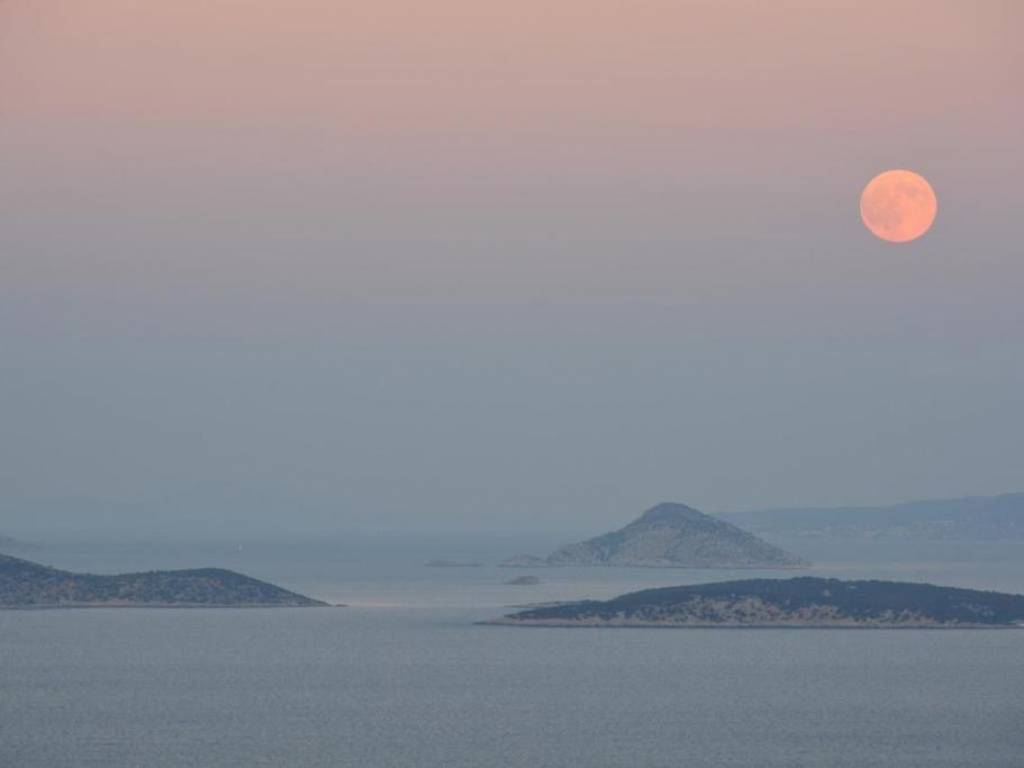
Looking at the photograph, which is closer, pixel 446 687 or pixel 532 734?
pixel 532 734

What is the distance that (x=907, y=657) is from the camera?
172 meters

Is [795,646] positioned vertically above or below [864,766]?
above

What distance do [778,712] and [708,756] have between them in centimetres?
2257

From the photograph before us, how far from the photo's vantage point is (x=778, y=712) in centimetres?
13050

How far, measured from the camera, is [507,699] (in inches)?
5384

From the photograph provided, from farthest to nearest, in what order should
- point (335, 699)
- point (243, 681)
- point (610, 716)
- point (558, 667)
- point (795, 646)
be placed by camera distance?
point (795, 646)
point (558, 667)
point (243, 681)
point (335, 699)
point (610, 716)

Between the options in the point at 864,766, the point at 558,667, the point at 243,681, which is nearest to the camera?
the point at 864,766

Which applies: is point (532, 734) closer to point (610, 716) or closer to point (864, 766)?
point (610, 716)

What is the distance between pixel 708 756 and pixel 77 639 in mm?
94227

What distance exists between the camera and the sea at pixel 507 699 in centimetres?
10925

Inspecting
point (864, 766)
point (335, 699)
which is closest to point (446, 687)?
point (335, 699)

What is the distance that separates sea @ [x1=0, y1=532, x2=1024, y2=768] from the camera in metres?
109

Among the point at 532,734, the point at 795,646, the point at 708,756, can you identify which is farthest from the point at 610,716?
the point at 795,646

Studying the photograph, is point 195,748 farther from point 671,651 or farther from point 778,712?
point 671,651
